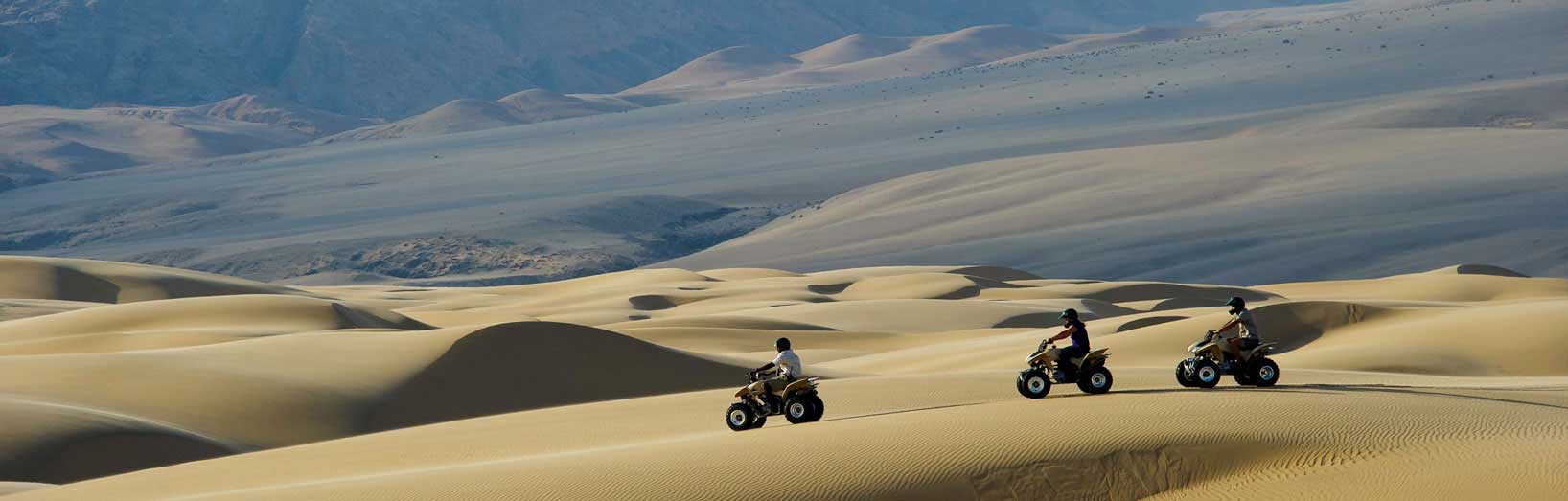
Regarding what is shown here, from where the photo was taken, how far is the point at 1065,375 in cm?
1259

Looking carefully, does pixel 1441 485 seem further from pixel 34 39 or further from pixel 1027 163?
pixel 34 39

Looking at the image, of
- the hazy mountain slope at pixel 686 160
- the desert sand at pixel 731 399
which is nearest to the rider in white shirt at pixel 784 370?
the desert sand at pixel 731 399

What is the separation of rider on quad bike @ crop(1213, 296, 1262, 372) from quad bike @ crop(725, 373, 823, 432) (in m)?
3.03

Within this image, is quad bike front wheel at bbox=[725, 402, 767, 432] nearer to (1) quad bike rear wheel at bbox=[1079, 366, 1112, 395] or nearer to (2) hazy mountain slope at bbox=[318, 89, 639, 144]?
(1) quad bike rear wheel at bbox=[1079, 366, 1112, 395]

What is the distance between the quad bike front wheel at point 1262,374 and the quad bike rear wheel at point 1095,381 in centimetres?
117

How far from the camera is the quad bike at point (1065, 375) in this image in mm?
12594

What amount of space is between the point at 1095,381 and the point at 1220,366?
0.99m

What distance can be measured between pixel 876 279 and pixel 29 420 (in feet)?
119

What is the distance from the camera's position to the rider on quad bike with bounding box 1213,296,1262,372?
12617mm

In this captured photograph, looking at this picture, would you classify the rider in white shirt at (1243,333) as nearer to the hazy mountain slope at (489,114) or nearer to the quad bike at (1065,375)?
the quad bike at (1065,375)

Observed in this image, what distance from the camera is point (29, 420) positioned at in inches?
617

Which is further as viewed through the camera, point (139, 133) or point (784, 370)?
point (139, 133)

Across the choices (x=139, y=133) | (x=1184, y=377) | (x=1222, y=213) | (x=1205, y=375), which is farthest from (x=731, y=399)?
(x=139, y=133)

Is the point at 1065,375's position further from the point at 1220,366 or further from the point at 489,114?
the point at 489,114
